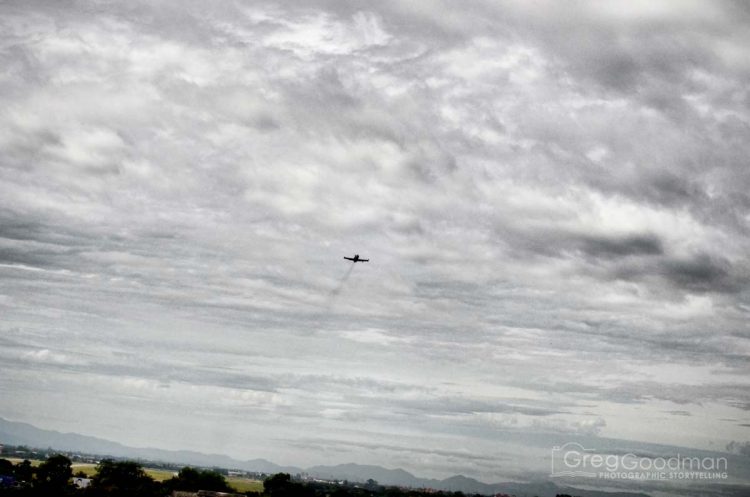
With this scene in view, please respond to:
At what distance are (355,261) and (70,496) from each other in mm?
107712

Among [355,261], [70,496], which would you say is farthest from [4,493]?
[355,261]

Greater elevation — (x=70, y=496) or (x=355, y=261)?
(x=355, y=261)

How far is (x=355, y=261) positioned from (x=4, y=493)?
11724 centimetres

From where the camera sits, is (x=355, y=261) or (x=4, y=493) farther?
(x=4, y=493)

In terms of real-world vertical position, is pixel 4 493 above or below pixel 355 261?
below

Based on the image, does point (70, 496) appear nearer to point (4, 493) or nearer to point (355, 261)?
point (4, 493)

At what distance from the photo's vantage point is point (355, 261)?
151 meters

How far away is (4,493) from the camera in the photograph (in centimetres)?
19362

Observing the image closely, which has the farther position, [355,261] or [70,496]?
[70,496]
